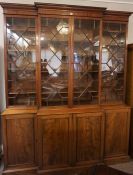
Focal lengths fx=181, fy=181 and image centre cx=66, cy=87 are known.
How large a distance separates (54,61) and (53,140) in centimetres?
114

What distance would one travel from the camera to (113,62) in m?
2.90

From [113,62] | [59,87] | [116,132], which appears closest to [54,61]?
[59,87]

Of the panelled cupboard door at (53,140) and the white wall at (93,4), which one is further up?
the white wall at (93,4)

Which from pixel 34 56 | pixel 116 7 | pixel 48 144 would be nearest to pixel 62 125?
pixel 48 144

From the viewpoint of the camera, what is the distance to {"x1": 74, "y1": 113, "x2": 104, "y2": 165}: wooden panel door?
2.68 meters

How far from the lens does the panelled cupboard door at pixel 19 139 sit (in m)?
2.54

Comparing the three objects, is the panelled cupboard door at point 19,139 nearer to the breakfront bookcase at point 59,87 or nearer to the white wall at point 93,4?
the breakfront bookcase at point 59,87

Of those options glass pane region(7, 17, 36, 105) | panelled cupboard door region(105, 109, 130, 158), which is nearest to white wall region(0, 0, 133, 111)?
glass pane region(7, 17, 36, 105)

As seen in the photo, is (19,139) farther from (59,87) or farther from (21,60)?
(21,60)

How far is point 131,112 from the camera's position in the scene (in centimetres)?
300

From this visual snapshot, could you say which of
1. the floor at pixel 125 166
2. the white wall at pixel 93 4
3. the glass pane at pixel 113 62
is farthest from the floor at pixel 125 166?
the white wall at pixel 93 4

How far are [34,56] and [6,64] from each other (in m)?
0.41

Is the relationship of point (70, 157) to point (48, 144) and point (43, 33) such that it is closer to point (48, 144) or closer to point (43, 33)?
point (48, 144)

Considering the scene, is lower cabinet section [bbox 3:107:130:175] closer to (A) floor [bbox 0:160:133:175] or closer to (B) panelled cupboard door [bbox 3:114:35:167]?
(B) panelled cupboard door [bbox 3:114:35:167]
